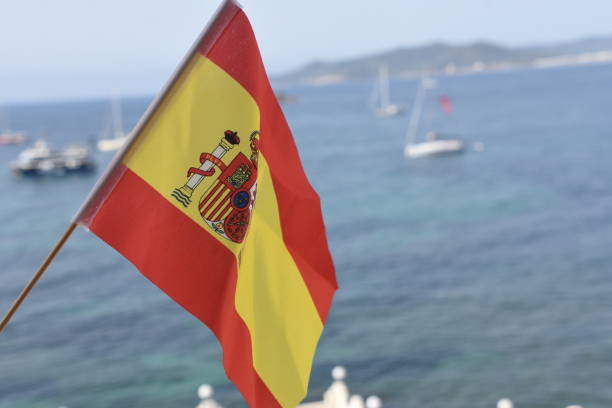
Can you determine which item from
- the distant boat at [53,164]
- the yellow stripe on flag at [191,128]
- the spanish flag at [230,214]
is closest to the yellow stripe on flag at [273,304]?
the spanish flag at [230,214]

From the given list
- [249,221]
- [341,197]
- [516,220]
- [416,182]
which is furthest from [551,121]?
[249,221]

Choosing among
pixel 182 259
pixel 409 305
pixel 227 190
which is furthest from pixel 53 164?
pixel 227 190

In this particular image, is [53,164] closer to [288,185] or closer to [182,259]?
[288,185]

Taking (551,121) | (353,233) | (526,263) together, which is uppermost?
(551,121)

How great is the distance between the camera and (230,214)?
5051mm

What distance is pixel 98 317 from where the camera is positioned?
26875 millimetres

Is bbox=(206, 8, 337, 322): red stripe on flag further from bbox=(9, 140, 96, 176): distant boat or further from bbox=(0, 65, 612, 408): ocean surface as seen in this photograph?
bbox=(9, 140, 96, 176): distant boat

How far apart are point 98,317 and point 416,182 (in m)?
28.3

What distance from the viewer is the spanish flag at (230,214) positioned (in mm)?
4633

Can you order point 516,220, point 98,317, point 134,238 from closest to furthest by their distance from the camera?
point 134,238 → point 98,317 → point 516,220

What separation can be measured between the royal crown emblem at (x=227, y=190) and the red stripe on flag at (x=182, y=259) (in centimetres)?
11

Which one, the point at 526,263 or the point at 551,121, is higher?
the point at 551,121

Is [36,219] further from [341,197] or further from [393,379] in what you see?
[393,379]

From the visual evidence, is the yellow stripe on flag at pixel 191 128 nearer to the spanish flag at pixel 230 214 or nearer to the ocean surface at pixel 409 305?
the spanish flag at pixel 230 214
